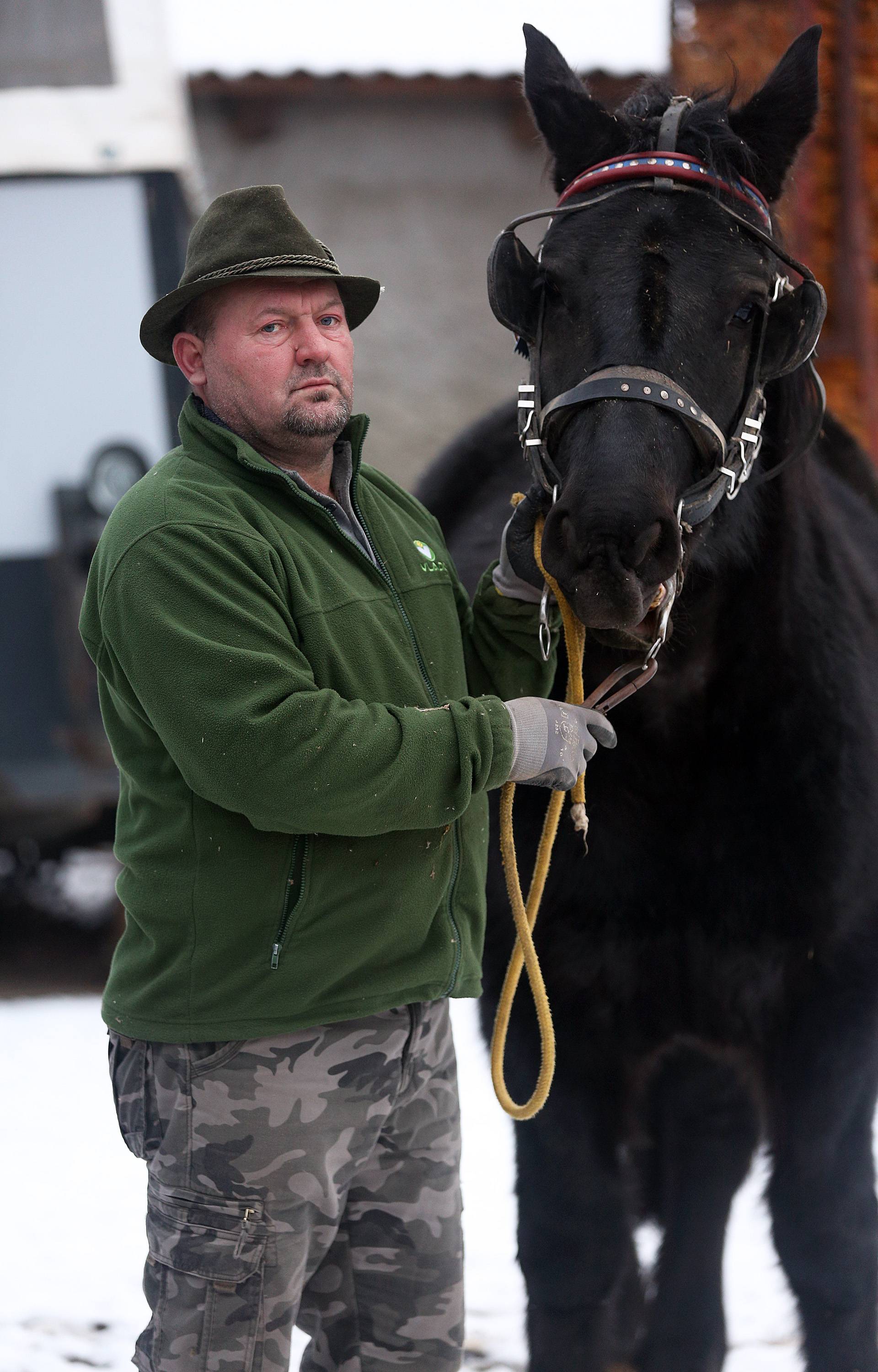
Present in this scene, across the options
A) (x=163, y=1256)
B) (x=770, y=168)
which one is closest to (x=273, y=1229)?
(x=163, y=1256)

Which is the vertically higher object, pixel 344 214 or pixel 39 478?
pixel 344 214

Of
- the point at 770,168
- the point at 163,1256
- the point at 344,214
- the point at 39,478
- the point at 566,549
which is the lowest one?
the point at 163,1256

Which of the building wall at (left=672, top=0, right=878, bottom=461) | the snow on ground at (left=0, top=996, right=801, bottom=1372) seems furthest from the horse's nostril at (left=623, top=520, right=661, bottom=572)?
the building wall at (left=672, top=0, right=878, bottom=461)

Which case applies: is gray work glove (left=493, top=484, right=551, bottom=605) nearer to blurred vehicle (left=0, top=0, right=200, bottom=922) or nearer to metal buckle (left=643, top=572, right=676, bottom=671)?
metal buckle (left=643, top=572, right=676, bottom=671)

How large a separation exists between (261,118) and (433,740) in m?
8.47

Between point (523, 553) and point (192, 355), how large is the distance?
53cm

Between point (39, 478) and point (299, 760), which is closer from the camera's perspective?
point (299, 760)

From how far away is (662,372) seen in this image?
1.69m

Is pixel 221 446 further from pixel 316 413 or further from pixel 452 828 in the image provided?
pixel 452 828

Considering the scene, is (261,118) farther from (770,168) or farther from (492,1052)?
(492,1052)

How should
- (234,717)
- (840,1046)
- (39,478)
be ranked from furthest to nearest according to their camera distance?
(39,478)
(840,1046)
(234,717)

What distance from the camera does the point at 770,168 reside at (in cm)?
198

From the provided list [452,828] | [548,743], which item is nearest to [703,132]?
[548,743]

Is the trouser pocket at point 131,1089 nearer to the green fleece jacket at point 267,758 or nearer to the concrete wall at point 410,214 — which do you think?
the green fleece jacket at point 267,758
